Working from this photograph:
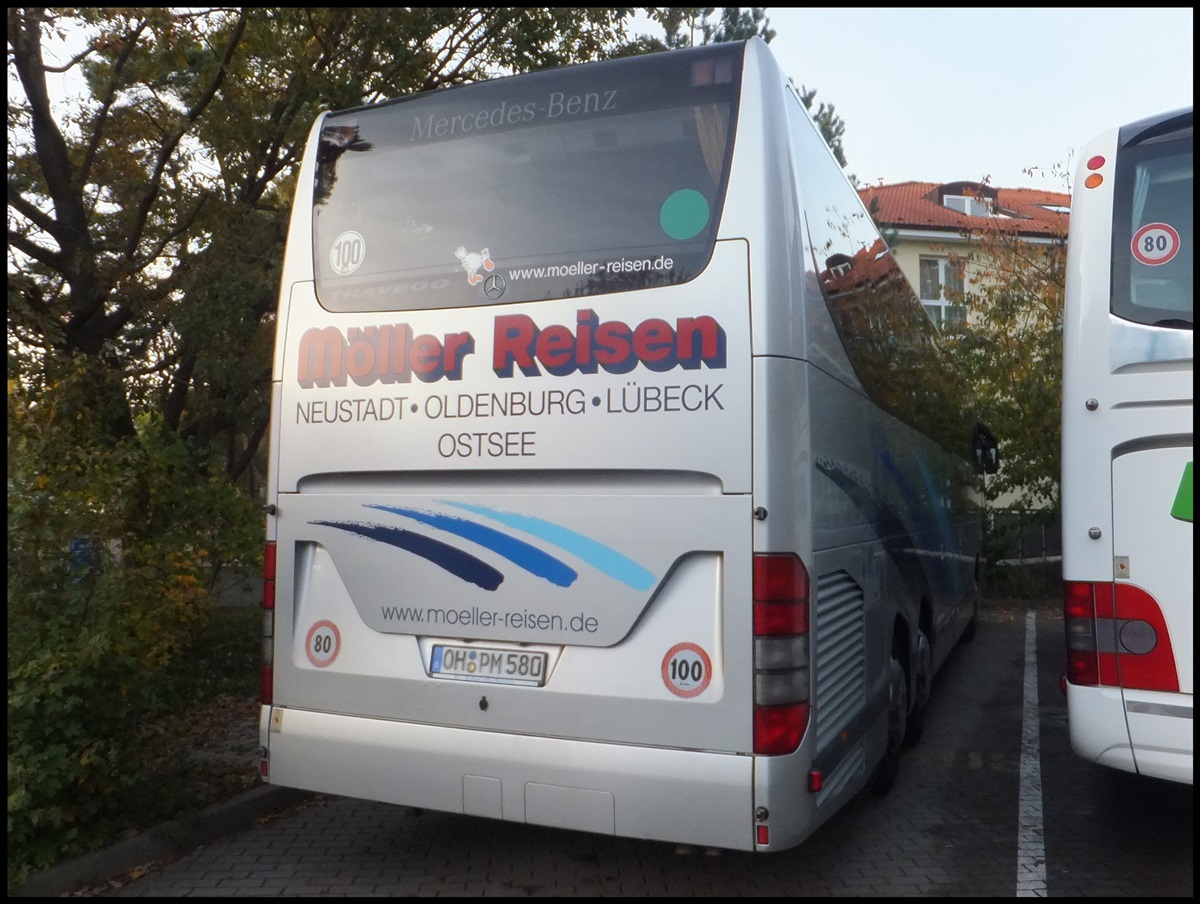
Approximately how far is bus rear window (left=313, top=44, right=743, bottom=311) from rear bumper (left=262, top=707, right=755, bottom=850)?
191cm

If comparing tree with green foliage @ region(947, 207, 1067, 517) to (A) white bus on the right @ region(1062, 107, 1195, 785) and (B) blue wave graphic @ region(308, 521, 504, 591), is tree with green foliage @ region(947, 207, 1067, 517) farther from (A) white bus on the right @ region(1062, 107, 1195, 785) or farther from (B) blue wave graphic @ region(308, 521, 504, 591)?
(B) blue wave graphic @ region(308, 521, 504, 591)

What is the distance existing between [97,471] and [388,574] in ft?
5.83

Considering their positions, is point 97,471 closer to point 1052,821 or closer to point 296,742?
point 296,742

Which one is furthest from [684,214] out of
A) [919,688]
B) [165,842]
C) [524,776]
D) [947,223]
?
[947,223]

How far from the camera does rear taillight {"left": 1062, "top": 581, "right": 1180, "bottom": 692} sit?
4.77m

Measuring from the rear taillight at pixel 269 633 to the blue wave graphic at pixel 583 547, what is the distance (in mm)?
1185

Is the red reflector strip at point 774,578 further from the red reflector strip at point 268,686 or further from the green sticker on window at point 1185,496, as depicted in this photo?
the red reflector strip at point 268,686

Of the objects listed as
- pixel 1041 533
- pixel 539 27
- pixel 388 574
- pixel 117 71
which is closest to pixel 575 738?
pixel 388 574

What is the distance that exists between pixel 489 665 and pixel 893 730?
2.90 m

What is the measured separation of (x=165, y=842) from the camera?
5383 mm

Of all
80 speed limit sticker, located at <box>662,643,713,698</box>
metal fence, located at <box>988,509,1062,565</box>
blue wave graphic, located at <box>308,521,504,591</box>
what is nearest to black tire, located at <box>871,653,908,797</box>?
80 speed limit sticker, located at <box>662,643,713,698</box>

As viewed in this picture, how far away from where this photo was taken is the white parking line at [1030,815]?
503 centimetres

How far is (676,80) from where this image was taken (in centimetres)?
476

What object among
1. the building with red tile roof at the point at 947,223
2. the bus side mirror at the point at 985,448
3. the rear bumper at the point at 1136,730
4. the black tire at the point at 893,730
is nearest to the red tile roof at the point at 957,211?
the building with red tile roof at the point at 947,223
